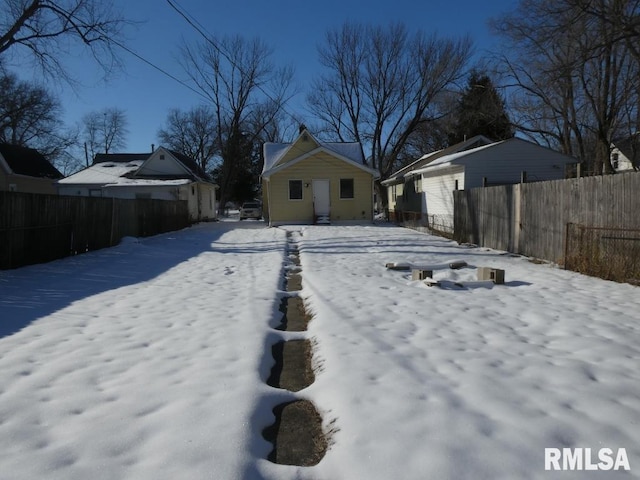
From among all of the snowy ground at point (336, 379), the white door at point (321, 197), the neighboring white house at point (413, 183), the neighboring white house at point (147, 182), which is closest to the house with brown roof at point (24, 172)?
the neighboring white house at point (147, 182)

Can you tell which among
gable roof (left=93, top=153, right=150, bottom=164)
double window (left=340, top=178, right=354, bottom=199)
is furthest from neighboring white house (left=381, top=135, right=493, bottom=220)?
gable roof (left=93, top=153, right=150, bottom=164)

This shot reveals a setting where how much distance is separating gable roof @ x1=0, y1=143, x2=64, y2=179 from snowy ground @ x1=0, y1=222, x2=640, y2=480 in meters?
29.2

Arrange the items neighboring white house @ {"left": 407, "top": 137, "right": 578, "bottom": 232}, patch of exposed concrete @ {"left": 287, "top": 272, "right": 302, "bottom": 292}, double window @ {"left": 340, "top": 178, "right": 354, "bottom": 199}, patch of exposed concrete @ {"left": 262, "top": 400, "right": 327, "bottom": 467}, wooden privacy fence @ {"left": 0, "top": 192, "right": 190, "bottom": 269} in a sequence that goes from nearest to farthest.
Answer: patch of exposed concrete @ {"left": 262, "top": 400, "right": 327, "bottom": 467} → patch of exposed concrete @ {"left": 287, "top": 272, "right": 302, "bottom": 292} → wooden privacy fence @ {"left": 0, "top": 192, "right": 190, "bottom": 269} → neighboring white house @ {"left": 407, "top": 137, "right": 578, "bottom": 232} → double window @ {"left": 340, "top": 178, "right": 354, "bottom": 199}

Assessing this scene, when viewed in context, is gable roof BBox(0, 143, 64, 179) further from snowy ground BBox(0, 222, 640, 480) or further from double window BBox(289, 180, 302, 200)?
snowy ground BBox(0, 222, 640, 480)

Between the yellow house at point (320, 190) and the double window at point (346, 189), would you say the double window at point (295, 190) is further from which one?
the double window at point (346, 189)

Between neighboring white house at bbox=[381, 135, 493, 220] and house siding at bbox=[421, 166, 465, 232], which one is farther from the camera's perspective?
neighboring white house at bbox=[381, 135, 493, 220]

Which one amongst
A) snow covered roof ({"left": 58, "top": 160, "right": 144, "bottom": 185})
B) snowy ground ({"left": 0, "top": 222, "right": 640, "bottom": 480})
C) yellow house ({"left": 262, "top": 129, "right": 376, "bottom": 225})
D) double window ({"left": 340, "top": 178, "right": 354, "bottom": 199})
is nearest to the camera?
snowy ground ({"left": 0, "top": 222, "right": 640, "bottom": 480})

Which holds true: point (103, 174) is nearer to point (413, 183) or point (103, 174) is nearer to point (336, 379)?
point (413, 183)

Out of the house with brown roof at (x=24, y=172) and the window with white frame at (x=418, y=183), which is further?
the house with brown roof at (x=24, y=172)

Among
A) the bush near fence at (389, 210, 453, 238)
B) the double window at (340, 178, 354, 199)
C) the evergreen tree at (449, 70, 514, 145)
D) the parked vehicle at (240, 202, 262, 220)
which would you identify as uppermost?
the evergreen tree at (449, 70, 514, 145)

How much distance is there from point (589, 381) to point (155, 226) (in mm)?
20745

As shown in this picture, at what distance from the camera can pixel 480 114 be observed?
1368 inches

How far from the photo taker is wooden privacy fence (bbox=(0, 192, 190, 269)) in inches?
404

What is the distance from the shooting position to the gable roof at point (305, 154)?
27938mm
